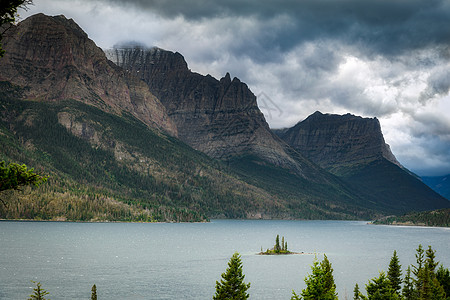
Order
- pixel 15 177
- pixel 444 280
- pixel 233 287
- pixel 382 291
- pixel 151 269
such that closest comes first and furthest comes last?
pixel 15 177
pixel 233 287
pixel 382 291
pixel 444 280
pixel 151 269

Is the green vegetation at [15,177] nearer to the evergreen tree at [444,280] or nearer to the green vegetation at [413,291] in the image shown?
the green vegetation at [413,291]

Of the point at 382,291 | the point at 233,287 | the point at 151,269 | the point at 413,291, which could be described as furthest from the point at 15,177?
the point at 151,269

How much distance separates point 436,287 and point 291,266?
83.8m

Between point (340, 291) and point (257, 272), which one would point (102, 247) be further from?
point (340, 291)

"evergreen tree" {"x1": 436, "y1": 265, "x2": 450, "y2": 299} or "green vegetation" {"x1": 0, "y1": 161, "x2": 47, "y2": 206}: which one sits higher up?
"green vegetation" {"x1": 0, "y1": 161, "x2": 47, "y2": 206}

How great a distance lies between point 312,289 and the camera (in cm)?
3941

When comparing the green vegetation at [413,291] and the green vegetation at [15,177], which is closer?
the green vegetation at [15,177]

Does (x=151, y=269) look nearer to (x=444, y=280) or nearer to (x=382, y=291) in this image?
(x=444, y=280)

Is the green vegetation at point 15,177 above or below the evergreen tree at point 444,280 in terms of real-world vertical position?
above

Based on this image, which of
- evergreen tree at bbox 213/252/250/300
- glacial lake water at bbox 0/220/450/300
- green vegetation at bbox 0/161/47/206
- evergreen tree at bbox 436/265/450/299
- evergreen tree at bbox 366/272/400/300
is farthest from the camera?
glacial lake water at bbox 0/220/450/300

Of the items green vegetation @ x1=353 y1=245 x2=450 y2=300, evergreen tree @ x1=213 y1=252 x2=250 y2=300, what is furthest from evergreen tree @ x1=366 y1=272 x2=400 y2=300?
evergreen tree @ x1=213 y1=252 x2=250 y2=300

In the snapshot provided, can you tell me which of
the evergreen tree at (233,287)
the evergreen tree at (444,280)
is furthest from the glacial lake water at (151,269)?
the evergreen tree at (233,287)

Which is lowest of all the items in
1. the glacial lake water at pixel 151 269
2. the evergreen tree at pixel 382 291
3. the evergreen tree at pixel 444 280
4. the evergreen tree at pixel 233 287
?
the glacial lake water at pixel 151 269

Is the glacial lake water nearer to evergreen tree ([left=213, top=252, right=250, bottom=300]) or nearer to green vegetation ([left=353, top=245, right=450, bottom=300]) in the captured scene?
green vegetation ([left=353, top=245, right=450, bottom=300])
